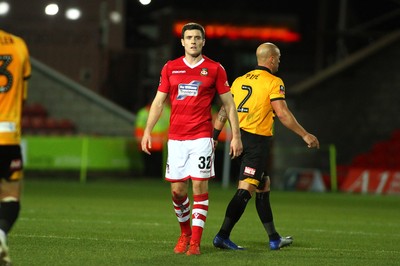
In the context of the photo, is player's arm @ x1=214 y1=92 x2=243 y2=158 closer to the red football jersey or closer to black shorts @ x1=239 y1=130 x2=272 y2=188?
the red football jersey

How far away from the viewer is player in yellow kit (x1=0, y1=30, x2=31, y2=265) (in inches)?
311

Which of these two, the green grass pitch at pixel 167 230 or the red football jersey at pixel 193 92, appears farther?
the red football jersey at pixel 193 92

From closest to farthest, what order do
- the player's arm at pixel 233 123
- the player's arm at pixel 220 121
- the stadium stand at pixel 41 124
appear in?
the player's arm at pixel 233 123, the player's arm at pixel 220 121, the stadium stand at pixel 41 124

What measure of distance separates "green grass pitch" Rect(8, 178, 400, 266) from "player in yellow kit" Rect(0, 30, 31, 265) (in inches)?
47.2

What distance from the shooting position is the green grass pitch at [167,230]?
32.4ft

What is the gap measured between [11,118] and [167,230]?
17.2 feet

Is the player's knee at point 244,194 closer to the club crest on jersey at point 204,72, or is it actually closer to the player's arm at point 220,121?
the player's arm at point 220,121

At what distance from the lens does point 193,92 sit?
32.9ft

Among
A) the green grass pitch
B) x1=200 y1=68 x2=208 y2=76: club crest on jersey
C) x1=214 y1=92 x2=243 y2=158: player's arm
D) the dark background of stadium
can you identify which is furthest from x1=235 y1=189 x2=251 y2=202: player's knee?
the dark background of stadium

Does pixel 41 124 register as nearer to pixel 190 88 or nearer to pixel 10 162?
pixel 190 88

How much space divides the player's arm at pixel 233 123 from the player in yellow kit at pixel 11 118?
2.49 metres

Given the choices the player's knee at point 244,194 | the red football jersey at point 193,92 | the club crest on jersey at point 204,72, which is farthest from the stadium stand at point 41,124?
the club crest on jersey at point 204,72

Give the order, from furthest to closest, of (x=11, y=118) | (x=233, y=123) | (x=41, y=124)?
1. (x=41, y=124)
2. (x=233, y=123)
3. (x=11, y=118)

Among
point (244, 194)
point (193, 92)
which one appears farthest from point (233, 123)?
point (244, 194)
